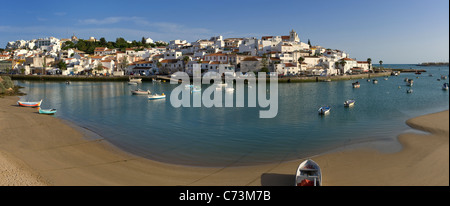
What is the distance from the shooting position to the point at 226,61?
54.1 m

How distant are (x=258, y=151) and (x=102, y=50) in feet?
266

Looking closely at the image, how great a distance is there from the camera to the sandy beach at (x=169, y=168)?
304 inches

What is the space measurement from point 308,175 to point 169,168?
4095mm

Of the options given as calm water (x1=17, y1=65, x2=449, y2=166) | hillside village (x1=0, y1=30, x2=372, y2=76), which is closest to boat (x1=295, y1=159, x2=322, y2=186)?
calm water (x1=17, y1=65, x2=449, y2=166)

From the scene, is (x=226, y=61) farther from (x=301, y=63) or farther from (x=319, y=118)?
(x=319, y=118)

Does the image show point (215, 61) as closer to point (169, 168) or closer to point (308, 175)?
point (169, 168)

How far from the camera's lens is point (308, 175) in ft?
24.2

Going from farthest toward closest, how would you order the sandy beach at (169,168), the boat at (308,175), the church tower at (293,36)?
the church tower at (293,36) → the sandy beach at (169,168) → the boat at (308,175)

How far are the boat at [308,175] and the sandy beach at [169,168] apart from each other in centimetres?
50

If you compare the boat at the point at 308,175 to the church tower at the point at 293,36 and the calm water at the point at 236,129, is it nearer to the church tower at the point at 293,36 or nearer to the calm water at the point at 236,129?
the calm water at the point at 236,129

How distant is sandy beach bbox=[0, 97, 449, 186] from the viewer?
7.72m

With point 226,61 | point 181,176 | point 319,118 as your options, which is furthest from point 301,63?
point 181,176

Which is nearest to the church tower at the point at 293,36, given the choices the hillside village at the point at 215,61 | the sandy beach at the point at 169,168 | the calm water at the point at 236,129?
the hillside village at the point at 215,61
